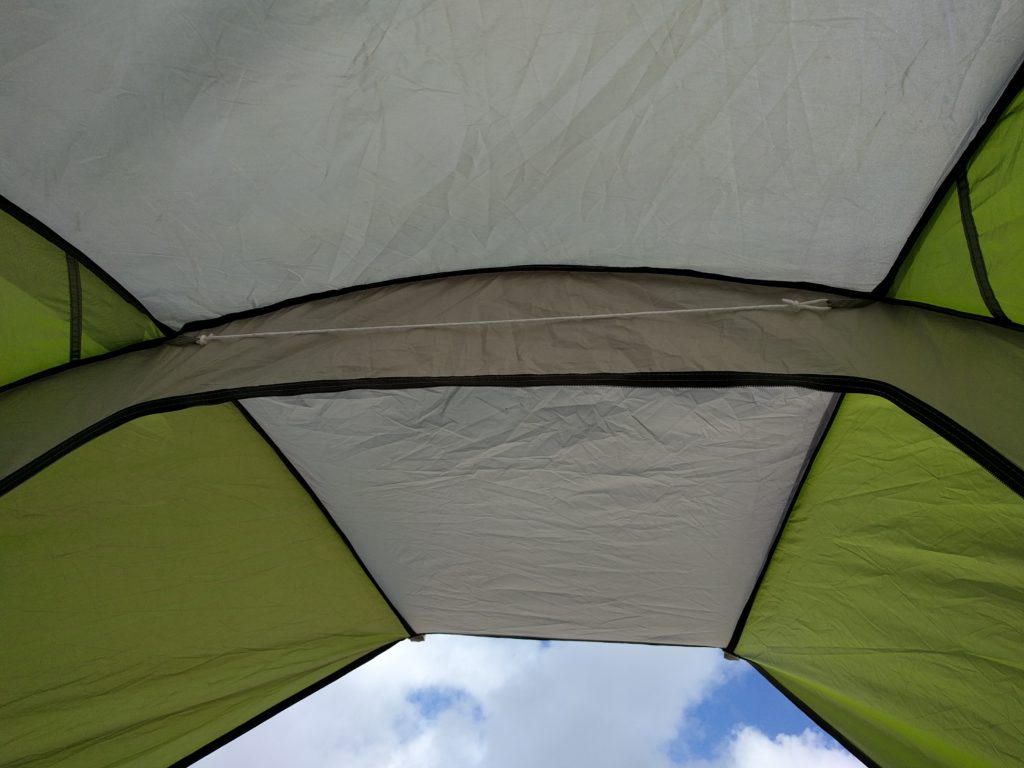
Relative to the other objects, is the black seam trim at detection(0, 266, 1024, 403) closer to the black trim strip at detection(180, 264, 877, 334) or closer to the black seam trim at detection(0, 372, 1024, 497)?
the black trim strip at detection(180, 264, 877, 334)

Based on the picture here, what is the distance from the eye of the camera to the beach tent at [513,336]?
920 mm

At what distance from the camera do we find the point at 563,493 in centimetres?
156

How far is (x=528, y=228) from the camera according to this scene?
1.15 meters

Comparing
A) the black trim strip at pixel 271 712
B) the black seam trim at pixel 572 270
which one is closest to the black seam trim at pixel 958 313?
the black seam trim at pixel 572 270

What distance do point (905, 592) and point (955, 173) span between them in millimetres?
729

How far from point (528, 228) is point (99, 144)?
603 millimetres

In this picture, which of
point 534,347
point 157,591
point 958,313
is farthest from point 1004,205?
point 157,591

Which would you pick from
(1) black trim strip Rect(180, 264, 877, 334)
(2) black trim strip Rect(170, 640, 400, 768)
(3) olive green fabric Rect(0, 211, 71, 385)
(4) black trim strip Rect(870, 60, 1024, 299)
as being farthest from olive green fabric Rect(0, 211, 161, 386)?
(4) black trim strip Rect(870, 60, 1024, 299)

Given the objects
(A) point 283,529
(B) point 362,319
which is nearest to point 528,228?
(B) point 362,319

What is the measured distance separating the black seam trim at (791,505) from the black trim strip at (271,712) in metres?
0.90

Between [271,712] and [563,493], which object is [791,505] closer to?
[563,493]

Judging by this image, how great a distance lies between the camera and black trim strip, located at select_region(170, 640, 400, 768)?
1653 mm

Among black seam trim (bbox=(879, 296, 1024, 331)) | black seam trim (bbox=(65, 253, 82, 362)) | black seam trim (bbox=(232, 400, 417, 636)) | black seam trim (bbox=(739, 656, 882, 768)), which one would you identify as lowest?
black seam trim (bbox=(739, 656, 882, 768))

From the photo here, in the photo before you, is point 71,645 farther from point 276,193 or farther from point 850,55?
point 850,55
